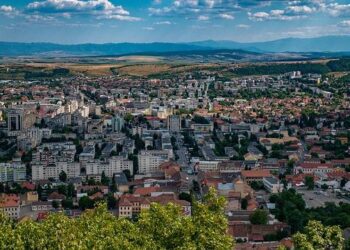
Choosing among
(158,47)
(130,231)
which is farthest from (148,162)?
(158,47)

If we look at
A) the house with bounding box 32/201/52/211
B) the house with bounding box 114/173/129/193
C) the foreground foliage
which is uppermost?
the foreground foliage

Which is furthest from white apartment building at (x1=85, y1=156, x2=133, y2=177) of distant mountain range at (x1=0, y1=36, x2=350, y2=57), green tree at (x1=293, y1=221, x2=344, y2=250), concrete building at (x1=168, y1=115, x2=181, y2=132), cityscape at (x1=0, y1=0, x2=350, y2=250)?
distant mountain range at (x1=0, y1=36, x2=350, y2=57)

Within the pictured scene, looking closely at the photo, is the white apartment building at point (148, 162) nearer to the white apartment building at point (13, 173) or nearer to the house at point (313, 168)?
the white apartment building at point (13, 173)

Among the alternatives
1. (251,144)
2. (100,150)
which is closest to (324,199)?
(251,144)

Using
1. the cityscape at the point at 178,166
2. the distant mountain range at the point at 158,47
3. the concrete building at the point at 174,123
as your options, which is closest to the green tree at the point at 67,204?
the cityscape at the point at 178,166

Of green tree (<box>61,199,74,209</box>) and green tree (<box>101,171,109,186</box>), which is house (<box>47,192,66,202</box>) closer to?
green tree (<box>61,199,74,209</box>)

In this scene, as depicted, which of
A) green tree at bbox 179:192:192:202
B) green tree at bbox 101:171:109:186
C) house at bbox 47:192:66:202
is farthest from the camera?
green tree at bbox 101:171:109:186

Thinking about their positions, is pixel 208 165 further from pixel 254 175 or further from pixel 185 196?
pixel 185 196
